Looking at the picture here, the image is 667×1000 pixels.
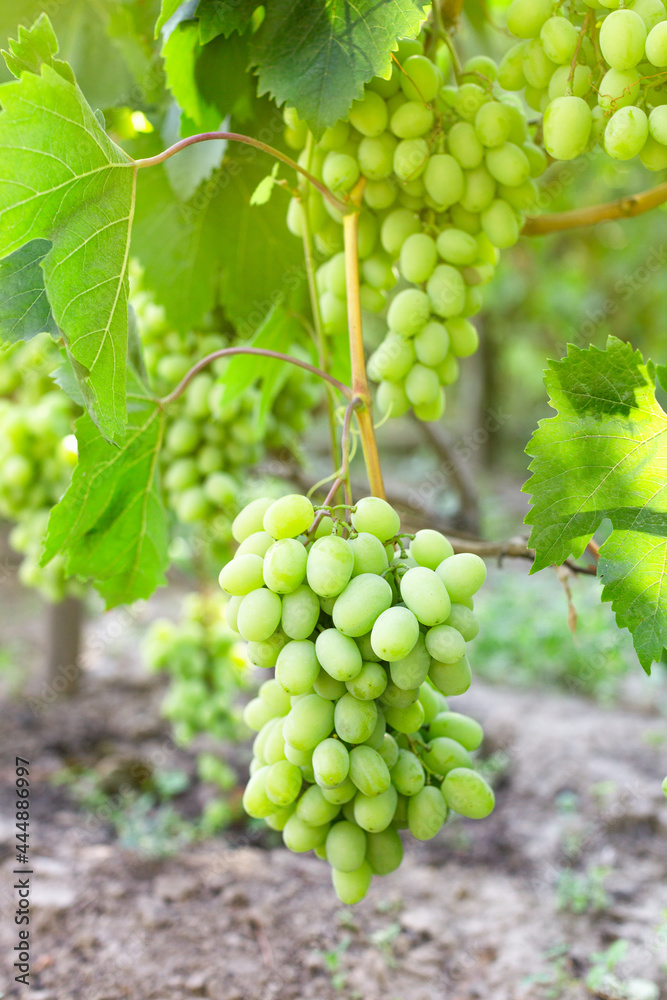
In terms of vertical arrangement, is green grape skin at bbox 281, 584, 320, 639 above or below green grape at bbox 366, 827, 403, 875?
above

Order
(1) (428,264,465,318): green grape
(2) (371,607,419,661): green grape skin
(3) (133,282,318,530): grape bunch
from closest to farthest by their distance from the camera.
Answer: (2) (371,607,419,661): green grape skin < (1) (428,264,465,318): green grape < (3) (133,282,318,530): grape bunch

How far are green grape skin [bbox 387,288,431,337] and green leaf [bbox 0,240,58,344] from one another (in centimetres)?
34

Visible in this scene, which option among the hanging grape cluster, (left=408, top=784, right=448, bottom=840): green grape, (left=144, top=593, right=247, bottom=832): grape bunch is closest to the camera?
(left=408, top=784, right=448, bottom=840): green grape

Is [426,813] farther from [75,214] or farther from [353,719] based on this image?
[75,214]

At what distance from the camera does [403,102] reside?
73 cm

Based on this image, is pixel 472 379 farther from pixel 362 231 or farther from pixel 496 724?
pixel 362 231

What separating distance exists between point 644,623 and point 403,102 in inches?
21.4

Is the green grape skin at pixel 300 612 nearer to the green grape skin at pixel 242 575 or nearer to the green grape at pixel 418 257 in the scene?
the green grape skin at pixel 242 575

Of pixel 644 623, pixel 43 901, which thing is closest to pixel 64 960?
pixel 43 901

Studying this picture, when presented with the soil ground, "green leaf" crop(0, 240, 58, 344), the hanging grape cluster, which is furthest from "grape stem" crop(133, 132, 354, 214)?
the soil ground

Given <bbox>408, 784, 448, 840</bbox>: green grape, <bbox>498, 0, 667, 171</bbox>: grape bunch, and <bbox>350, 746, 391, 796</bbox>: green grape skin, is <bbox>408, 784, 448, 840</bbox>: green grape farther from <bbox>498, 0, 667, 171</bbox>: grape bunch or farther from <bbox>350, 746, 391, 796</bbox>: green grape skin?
<bbox>498, 0, 667, 171</bbox>: grape bunch

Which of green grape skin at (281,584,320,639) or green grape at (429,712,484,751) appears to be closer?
green grape skin at (281,584,320,639)

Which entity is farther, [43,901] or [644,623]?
[43,901]

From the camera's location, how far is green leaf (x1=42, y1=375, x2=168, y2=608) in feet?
2.53
